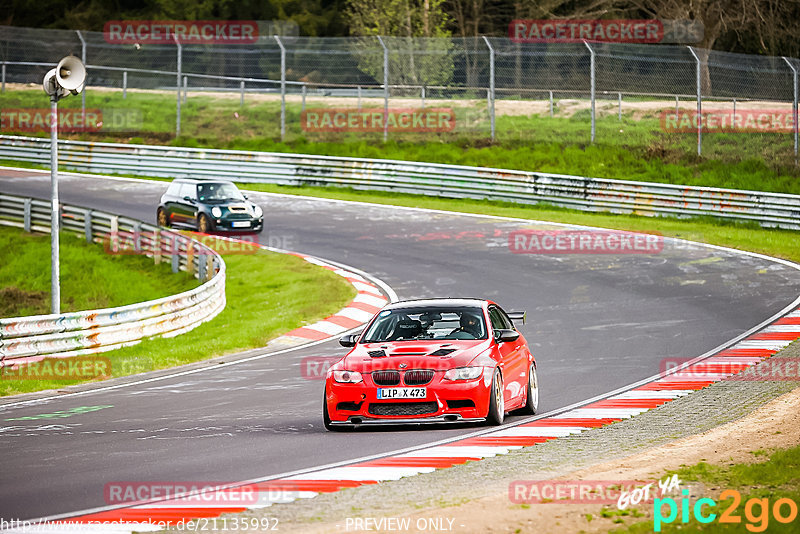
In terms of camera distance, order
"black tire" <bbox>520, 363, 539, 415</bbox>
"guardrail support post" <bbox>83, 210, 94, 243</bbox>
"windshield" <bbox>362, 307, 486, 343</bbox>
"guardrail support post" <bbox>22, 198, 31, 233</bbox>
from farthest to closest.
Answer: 1. "guardrail support post" <bbox>22, 198, 31, 233</bbox>
2. "guardrail support post" <bbox>83, 210, 94, 243</bbox>
3. "black tire" <bbox>520, 363, 539, 415</bbox>
4. "windshield" <bbox>362, 307, 486, 343</bbox>

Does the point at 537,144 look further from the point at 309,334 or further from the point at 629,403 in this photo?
the point at 629,403

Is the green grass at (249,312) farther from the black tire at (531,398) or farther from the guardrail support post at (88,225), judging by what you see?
the black tire at (531,398)

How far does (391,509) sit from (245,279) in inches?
687

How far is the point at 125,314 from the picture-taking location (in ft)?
57.3

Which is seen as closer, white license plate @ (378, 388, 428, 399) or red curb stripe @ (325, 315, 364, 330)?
white license plate @ (378, 388, 428, 399)

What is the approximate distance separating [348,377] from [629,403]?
331 centimetres

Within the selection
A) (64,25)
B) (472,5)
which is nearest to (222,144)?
(472,5)

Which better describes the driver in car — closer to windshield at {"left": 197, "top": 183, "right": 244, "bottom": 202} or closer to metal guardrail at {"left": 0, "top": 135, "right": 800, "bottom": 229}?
metal guardrail at {"left": 0, "top": 135, "right": 800, "bottom": 229}

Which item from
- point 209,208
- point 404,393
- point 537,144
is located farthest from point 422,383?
point 537,144

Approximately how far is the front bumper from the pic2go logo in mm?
3613

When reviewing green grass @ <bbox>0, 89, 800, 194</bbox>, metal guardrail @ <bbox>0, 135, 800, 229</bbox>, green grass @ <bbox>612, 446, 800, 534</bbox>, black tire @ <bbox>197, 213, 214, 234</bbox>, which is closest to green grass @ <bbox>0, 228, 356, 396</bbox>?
black tire @ <bbox>197, 213, 214, 234</bbox>

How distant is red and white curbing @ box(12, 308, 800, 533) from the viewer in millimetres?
7484

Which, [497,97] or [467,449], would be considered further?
[497,97]

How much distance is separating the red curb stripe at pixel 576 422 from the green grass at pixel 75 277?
14509 mm
